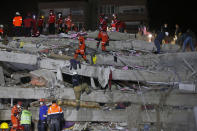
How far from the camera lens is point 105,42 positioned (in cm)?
1669

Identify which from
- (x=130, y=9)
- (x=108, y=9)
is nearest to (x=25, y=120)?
(x=108, y=9)

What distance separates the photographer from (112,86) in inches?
581

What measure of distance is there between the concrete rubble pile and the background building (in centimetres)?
1888

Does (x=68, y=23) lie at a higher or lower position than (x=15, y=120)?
higher

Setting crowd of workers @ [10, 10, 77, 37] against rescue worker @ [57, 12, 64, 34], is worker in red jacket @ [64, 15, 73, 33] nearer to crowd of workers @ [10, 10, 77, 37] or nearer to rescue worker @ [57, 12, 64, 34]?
crowd of workers @ [10, 10, 77, 37]

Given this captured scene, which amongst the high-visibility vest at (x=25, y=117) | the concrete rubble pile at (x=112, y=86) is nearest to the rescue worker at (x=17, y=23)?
the concrete rubble pile at (x=112, y=86)

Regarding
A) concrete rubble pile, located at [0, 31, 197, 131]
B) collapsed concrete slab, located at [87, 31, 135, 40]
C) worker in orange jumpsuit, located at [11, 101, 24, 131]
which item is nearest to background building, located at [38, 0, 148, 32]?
collapsed concrete slab, located at [87, 31, 135, 40]

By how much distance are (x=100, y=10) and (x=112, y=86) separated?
2301cm

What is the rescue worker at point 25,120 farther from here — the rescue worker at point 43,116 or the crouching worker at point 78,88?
the crouching worker at point 78,88

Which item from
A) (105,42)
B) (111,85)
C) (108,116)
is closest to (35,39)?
(105,42)

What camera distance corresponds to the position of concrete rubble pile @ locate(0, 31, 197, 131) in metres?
13.2

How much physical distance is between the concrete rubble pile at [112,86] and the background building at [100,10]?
1888 centimetres

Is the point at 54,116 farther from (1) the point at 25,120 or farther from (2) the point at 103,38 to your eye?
(2) the point at 103,38

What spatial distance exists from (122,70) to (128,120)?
267 cm
